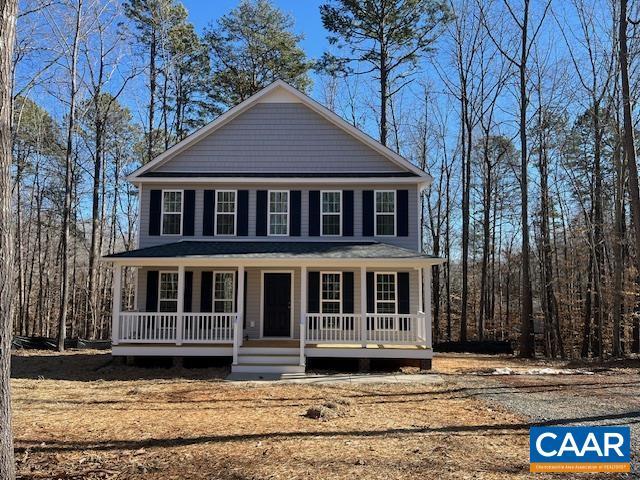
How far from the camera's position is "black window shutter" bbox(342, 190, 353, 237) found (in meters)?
14.9

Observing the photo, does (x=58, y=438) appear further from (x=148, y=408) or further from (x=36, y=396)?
(x=36, y=396)

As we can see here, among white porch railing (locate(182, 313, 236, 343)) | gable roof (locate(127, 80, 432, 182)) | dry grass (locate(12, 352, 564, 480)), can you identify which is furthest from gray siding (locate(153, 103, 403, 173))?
dry grass (locate(12, 352, 564, 480))

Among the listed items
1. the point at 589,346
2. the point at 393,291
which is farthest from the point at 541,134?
the point at 393,291

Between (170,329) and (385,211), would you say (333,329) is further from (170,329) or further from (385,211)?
(170,329)

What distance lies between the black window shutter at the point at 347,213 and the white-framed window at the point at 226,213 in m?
3.47

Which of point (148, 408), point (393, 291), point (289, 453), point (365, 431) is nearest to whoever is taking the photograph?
point (289, 453)

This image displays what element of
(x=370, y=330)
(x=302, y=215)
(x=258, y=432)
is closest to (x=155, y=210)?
(x=302, y=215)

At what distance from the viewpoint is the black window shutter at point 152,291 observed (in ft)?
46.3

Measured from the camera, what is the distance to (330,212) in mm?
15023

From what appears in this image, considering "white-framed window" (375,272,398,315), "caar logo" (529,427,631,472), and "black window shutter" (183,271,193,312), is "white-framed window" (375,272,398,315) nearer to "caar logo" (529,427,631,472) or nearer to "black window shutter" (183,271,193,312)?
"black window shutter" (183,271,193,312)

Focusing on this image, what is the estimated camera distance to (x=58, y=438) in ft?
19.5

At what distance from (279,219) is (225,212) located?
175cm

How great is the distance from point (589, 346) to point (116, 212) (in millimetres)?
27489

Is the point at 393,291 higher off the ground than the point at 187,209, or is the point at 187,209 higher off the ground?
the point at 187,209
